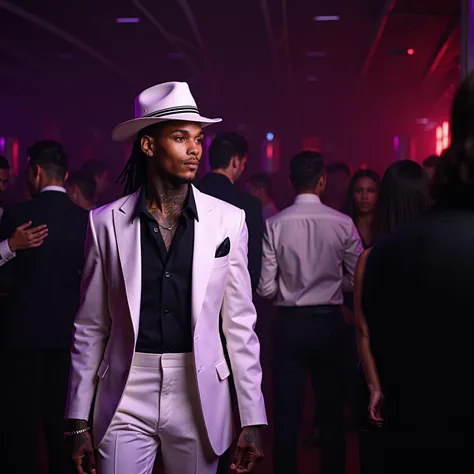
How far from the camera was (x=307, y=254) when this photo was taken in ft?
12.9

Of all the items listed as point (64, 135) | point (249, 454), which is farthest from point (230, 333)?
point (64, 135)

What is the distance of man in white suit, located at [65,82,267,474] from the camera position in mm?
2215

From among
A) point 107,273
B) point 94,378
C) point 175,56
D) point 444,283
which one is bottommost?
point 94,378

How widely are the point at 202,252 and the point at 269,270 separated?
176cm

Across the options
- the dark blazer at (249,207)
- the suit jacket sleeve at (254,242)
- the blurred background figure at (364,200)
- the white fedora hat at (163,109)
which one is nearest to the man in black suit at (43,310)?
the dark blazer at (249,207)

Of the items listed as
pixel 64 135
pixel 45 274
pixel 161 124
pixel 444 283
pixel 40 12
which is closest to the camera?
pixel 444 283

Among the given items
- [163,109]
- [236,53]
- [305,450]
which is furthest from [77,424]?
[236,53]

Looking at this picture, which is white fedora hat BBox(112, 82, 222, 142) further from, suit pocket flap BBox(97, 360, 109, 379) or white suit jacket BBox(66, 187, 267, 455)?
suit pocket flap BBox(97, 360, 109, 379)

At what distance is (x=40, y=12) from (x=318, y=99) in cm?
802

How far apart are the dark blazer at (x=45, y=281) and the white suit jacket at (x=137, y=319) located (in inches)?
49.8

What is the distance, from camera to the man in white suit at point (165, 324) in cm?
221

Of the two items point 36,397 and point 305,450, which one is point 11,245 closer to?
point 36,397

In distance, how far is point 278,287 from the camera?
405 cm

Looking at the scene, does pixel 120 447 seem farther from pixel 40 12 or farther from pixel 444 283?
pixel 40 12
